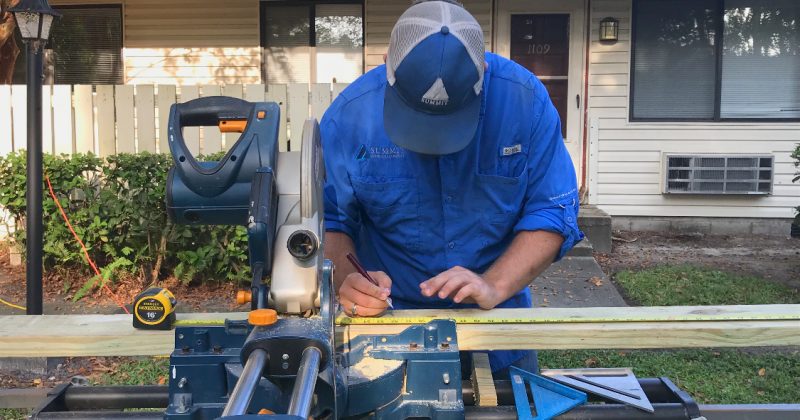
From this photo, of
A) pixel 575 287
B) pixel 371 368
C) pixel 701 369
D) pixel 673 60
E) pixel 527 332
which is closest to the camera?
pixel 371 368

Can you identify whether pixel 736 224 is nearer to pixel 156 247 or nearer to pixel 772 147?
pixel 772 147

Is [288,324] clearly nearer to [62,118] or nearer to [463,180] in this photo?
[463,180]

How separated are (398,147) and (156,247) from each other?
4.92 meters

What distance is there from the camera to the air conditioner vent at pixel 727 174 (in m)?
9.67

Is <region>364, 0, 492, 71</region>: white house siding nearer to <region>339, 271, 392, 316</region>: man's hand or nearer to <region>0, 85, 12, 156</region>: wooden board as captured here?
<region>0, 85, 12, 156</region>: wooden board

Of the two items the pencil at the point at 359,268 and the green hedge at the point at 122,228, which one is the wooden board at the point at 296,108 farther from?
the pencil at the point at 359,268

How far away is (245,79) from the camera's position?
1030cm

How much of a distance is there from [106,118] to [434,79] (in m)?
7.21

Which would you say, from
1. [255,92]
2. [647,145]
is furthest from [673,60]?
[255,92]

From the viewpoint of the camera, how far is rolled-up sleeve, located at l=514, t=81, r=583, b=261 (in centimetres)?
222

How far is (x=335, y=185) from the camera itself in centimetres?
229

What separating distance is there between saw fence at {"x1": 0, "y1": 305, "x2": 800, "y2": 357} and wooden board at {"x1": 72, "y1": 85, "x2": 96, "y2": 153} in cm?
659

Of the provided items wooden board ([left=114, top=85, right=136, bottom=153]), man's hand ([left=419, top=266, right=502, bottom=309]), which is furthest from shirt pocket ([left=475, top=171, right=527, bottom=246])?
wooden board ([left=114, top=85, right=136, bottom=153])

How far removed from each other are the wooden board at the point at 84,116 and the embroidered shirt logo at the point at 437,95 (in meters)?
7.24
